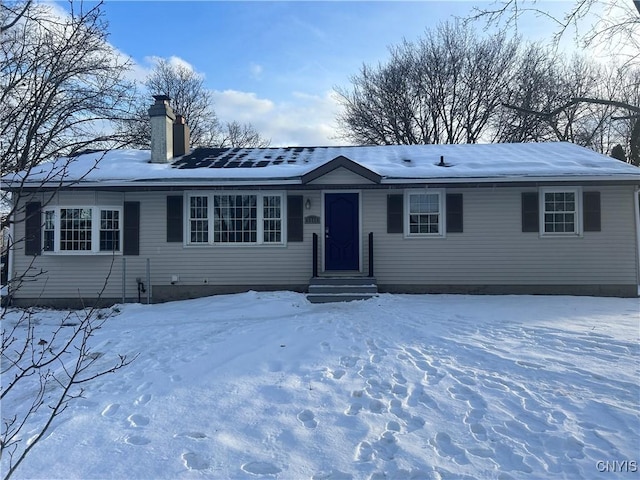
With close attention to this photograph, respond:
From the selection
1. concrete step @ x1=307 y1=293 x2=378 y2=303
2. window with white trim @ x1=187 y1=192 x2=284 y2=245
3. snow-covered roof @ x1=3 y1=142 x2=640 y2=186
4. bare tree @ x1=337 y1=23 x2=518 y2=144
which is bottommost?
concrete step @ x1=307 y1=293 x2=378 y2=303

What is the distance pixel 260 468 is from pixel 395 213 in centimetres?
759

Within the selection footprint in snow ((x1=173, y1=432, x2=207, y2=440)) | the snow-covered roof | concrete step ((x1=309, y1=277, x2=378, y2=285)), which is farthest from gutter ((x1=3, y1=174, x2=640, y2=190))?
footprint in snow ((x1=173, y1=432, x2=207, y2=440))

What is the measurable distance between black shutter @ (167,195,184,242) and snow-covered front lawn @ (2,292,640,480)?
11.0 ft

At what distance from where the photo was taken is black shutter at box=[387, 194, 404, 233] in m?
9.84

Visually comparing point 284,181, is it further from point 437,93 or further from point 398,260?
point 437,93

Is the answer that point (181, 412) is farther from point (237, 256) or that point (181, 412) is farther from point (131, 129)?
point (131, 129)

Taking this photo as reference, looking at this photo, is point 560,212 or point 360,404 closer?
point 360,404

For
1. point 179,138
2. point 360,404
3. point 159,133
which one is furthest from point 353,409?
point 179,138

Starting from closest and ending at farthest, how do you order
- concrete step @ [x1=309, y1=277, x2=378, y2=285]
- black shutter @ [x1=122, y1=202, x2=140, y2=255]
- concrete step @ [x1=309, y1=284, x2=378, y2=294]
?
concrete step @ [x1=309, y1=284, x2=378, y2=294], concrete step @ [x1=309, y1=277, x2=378, y2=285], black shutter @ [x1=122, y1=202, x2=140, y2=255]

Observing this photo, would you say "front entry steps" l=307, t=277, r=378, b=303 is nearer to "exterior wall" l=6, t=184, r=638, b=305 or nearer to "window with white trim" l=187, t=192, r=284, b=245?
"exterior wall" l=6, t=184, r=638, b=305

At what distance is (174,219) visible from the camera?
32.5 feet

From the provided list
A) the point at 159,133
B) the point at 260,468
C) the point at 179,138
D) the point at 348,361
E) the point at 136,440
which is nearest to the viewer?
the point at 260,468

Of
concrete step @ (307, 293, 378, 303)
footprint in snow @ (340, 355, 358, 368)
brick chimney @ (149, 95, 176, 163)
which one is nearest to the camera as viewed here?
footprint in snow @ (340, 355, 358, 368)

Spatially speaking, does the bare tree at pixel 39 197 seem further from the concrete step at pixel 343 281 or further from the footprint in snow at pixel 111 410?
the concrete step at pixel 343 281
